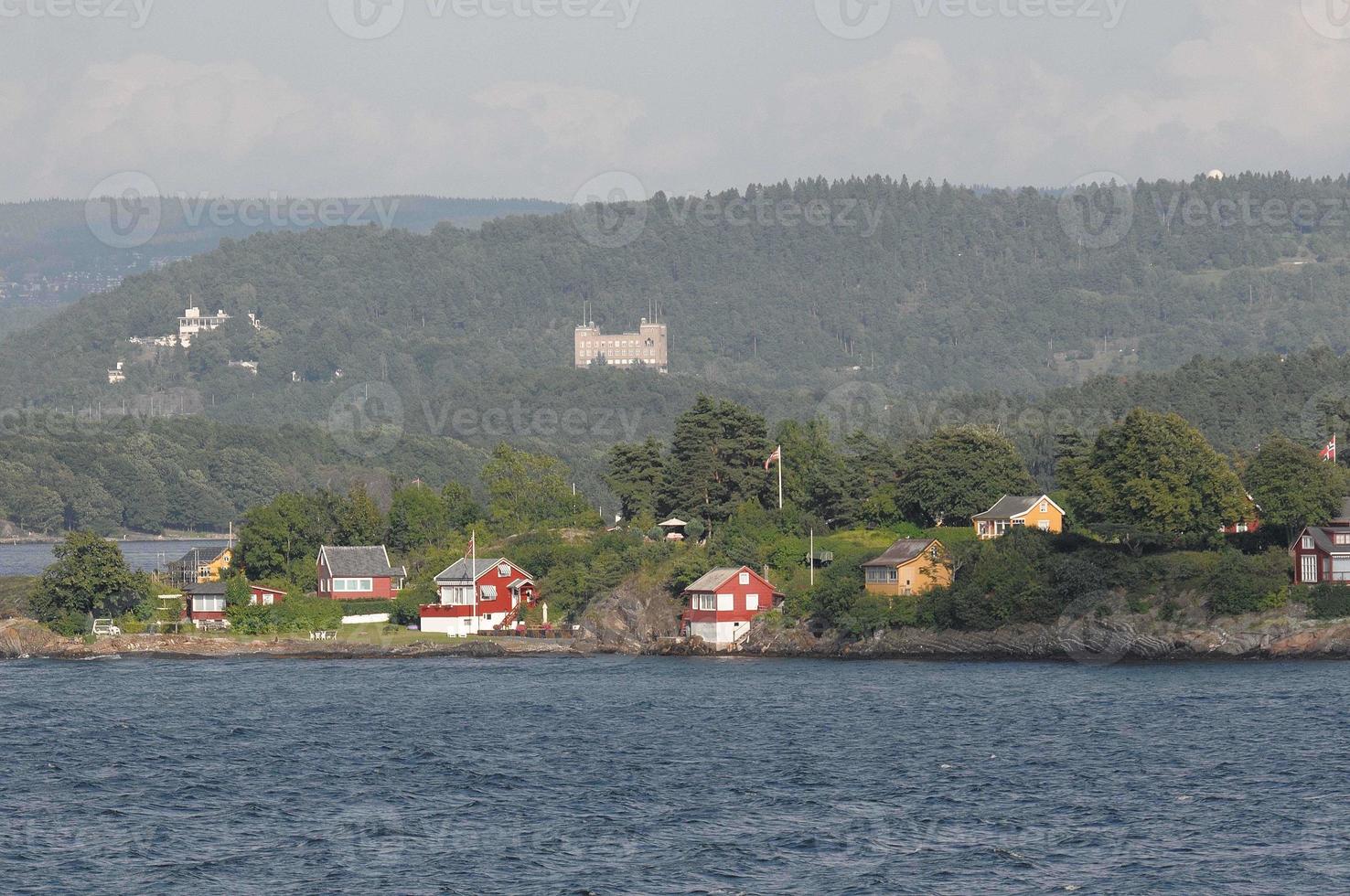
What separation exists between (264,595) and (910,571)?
1180 inches

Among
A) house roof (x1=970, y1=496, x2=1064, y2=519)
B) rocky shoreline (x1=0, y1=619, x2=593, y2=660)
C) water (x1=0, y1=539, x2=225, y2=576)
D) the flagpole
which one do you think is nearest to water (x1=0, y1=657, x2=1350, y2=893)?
rocky shoreline (x1=0, y1=619, x2=593, y2=660)

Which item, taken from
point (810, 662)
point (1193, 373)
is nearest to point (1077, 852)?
point (810, 662)

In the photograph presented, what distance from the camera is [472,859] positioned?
131ft

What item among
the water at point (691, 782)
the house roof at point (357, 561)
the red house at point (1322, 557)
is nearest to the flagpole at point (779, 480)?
the house roof at point (357, 561)

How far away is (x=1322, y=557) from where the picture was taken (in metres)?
74.3

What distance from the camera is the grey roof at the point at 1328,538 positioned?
74.2m

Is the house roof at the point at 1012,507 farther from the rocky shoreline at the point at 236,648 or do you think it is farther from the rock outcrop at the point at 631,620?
the rocky shoreline at the point at 236,648

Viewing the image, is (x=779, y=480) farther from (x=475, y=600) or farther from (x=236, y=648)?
(x=236, y=648)

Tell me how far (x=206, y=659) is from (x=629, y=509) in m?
24.8

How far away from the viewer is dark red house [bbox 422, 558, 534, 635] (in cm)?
8481

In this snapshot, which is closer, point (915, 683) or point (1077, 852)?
point (1077, 852)

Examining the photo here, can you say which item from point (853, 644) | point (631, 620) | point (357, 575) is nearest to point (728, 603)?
point (631, 620)

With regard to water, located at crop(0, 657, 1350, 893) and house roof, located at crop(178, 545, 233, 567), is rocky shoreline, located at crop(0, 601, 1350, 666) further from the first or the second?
house roof, located at crop(178, 545, 233, 567)

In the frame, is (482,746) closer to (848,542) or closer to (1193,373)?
(848,542)
